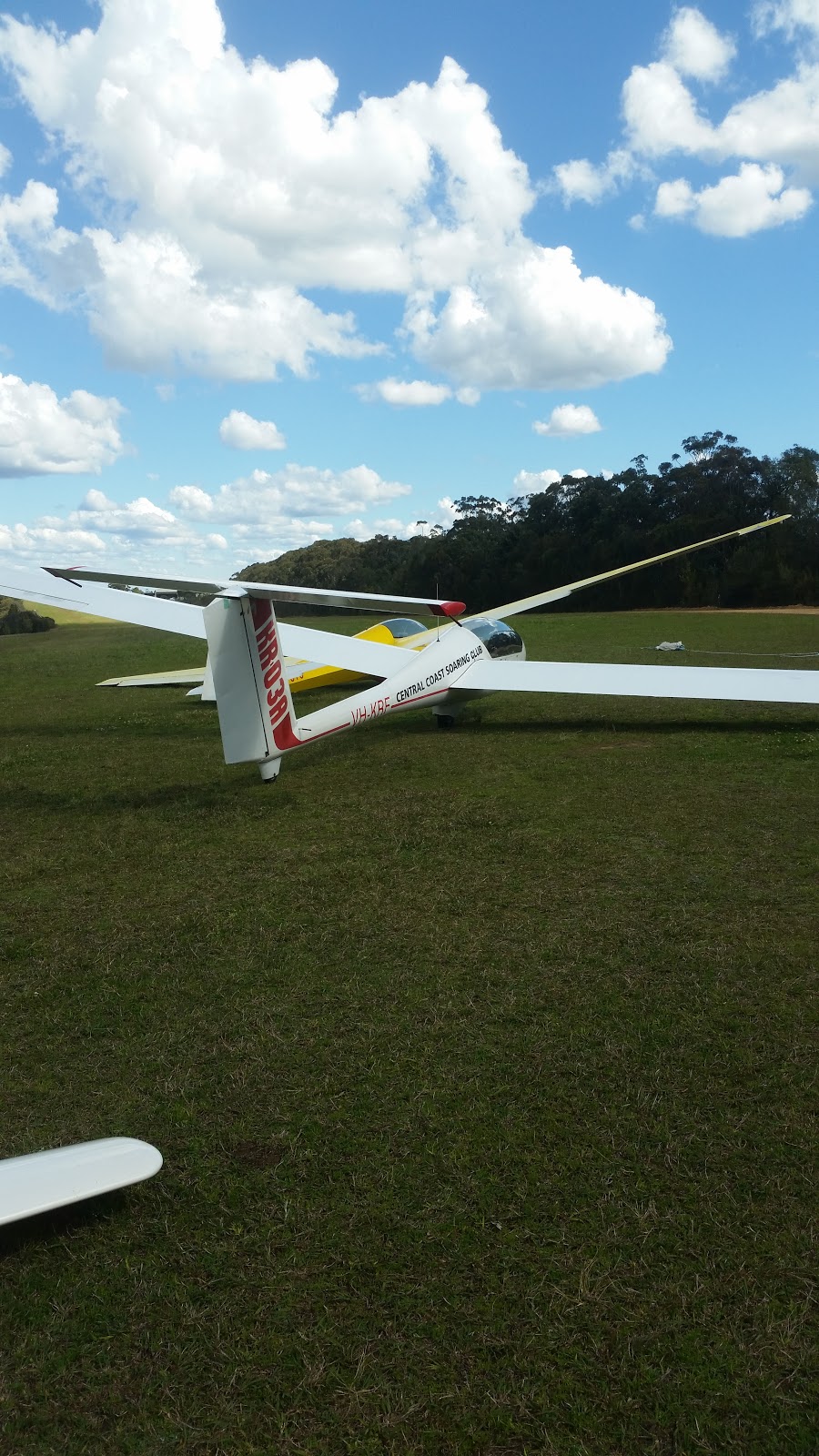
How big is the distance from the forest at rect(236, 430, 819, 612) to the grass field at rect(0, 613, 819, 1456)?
4266cm

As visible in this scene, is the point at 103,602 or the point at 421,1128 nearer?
the point at 421,1128

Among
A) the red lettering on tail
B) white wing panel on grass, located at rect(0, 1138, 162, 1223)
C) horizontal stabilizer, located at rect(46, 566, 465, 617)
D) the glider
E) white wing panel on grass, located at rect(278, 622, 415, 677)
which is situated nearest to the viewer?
white wing panel on grass, located at rect(0, 1138, 162, 1223)

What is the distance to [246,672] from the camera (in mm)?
7730

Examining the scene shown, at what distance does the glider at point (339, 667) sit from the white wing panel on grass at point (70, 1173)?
414 centimetres

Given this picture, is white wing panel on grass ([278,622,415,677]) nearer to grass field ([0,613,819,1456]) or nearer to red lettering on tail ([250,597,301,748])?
red lettering on tail ([250,597,301,748])

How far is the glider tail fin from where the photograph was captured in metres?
7.64

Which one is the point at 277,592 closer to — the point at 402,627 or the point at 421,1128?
the point at 421,1128

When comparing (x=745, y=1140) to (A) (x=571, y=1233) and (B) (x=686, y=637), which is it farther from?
(B) (x=686, y=637)

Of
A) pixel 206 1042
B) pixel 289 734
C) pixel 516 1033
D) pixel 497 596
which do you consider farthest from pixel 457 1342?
pixel 497 596

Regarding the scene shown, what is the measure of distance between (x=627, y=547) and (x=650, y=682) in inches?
1845

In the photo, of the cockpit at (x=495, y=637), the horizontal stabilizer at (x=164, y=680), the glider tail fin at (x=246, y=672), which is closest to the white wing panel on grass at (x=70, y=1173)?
the glider tail fin at (x=246, y=672)

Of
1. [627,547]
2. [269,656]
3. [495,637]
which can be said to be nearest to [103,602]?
[269,656]

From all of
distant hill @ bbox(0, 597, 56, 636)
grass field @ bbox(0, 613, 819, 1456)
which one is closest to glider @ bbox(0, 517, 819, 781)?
grass field @ bbox(0, 613, 819, 1456)

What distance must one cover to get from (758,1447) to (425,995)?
242 cm
